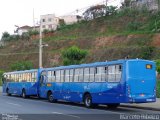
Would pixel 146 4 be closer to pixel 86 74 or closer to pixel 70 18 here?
pixel 70 18

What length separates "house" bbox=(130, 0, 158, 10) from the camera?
265ft

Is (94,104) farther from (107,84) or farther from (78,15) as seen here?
(78,15)

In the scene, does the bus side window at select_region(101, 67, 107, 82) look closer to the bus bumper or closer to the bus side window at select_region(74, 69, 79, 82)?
the bus bumper

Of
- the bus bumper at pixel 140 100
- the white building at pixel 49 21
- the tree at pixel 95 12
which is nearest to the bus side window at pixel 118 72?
the bus bumper at pixel 140 100

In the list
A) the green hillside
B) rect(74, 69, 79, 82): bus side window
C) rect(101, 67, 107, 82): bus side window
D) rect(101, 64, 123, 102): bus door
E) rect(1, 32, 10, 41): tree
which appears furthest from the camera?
rect(1, 32, 10, 41): tree

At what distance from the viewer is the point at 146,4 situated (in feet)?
274

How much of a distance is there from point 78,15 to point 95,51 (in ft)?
138

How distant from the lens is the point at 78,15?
107812 mm

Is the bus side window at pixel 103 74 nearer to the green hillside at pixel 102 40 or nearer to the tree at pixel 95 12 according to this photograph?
the green hillside at pixel 102 40

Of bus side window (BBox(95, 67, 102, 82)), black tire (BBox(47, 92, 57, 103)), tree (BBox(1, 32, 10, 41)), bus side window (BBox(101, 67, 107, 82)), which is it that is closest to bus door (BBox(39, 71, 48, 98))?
black tire (BBox(47, 92, 57, 103))

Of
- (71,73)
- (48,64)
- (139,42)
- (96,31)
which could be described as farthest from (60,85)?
(96,31)

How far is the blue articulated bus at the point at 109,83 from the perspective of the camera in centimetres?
2122

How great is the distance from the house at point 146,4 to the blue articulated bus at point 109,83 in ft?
179

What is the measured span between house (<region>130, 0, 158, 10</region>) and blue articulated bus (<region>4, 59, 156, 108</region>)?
2150 inches
